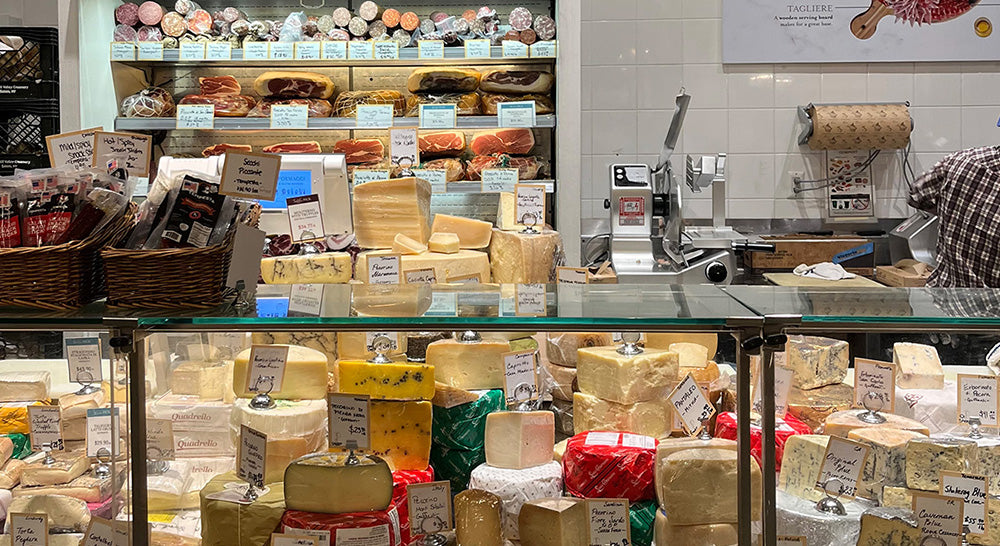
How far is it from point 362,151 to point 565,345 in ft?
8.89

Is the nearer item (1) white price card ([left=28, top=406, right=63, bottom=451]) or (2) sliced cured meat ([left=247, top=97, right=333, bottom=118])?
(1) white price card ([left=28, top=406, right=63, bottom=451])

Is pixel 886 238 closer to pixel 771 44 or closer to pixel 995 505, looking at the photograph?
pixel 771 44

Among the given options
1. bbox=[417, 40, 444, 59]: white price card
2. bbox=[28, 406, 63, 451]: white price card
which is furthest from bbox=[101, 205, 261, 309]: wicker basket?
bbox=[417, 40, 444, 59]: white price card

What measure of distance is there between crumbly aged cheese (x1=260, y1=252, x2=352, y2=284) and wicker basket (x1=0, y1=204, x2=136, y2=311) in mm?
1022

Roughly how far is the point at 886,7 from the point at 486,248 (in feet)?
11.0

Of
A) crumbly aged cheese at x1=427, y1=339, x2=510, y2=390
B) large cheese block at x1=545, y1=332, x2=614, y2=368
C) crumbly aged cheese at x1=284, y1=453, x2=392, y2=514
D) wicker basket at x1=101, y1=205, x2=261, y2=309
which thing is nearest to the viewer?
wicker basket at x1=101, y1=205, x2=261, y2=309

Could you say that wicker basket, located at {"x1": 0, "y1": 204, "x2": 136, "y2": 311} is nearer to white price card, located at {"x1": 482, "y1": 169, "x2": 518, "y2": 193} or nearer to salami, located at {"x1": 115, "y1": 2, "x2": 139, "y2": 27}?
white price card, located at {"x1": 482, "y1": 169, "x2": 518, "y2": 193}

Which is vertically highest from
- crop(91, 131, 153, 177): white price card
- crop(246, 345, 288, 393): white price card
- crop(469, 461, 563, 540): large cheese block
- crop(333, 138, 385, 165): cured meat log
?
crop(333, 138, 385, 165): cured meat log

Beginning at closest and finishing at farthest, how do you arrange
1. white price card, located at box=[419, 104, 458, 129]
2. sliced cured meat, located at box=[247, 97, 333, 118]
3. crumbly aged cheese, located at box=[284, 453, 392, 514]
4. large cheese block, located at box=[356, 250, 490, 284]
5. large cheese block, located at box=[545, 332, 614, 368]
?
crumbly aged cheese, located at box=[284, 453, 392, 514] < large cheese block, located at box=[545, 332, 614, 368] < large cheese block, located at box=[356, 250, 490, 284] < white price card, located at box=[419, 104, 458, 129] < sliced cured meat, located at box=[247, 97, 333, 118]

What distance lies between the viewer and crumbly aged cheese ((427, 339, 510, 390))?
6.36 feet

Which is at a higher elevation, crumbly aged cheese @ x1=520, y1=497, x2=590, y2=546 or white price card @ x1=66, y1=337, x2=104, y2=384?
white price card @ x1=66, y1=337, x2=104, y2=384

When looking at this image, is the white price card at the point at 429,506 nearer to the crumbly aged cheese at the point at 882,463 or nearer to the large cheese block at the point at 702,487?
the large cheese block at the point at 702,487

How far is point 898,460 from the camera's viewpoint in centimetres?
162

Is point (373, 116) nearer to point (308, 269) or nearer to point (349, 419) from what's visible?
point (308, 269)
